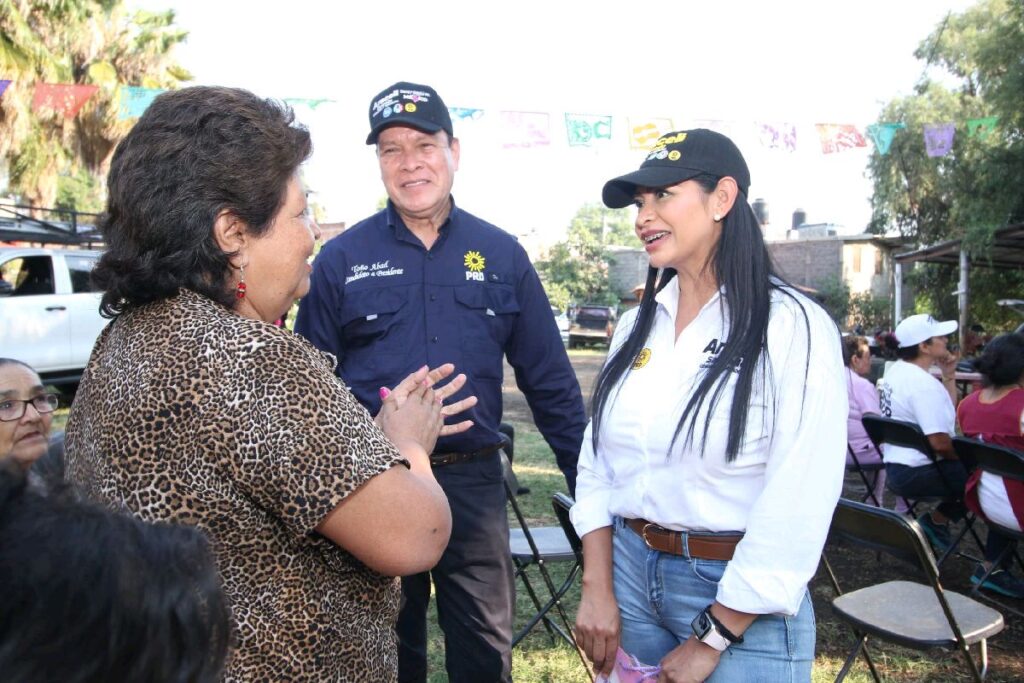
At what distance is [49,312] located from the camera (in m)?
11.2

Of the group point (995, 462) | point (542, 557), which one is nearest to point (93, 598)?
point (542, 557)

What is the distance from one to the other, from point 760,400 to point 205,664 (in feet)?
4.49

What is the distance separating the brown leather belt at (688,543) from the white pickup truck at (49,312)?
10639 millimetres

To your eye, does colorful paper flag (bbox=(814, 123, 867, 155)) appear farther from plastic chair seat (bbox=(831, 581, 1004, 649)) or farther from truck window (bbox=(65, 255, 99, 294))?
truck window (bbox=(65, 255, 99, 294))

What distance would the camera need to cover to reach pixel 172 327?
1409mm

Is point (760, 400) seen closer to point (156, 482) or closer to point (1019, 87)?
point (156, 482)

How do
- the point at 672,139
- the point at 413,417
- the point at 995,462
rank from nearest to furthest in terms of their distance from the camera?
the point at 413,417 < the point at 672,139 < the point at 995,462

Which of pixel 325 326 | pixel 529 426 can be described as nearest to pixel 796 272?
pixel 529 426

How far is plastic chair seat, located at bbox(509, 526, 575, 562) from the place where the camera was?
12.8 feet

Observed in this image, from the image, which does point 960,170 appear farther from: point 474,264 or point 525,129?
point 474,264

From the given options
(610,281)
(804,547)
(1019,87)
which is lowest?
(610,281)

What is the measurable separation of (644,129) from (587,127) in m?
0.82

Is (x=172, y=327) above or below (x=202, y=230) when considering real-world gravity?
below

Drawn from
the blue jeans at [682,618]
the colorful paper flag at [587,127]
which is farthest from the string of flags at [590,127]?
the blue jeans at [682,618]
